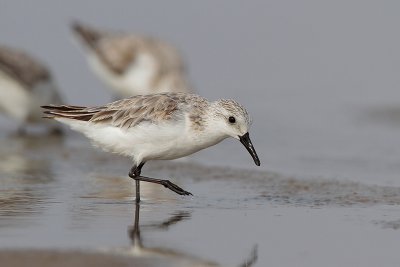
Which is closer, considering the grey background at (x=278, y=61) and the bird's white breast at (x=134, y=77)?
the grey background at (x=278, y=61)

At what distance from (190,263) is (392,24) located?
14.4m

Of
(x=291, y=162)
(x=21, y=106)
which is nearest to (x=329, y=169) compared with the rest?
(x=291, y=162)

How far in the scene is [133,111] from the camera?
8961 millimetres

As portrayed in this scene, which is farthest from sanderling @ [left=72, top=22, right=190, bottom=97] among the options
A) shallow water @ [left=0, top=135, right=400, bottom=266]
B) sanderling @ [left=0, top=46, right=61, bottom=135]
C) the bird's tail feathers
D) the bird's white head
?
the bird's white head

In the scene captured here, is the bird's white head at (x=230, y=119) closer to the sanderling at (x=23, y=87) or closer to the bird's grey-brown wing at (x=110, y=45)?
the sanderling at (x=23, y=87)

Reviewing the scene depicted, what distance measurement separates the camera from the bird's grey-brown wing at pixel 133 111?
877cm

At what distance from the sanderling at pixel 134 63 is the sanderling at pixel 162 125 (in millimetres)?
6425

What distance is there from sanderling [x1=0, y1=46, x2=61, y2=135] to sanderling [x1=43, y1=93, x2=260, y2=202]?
4.67m

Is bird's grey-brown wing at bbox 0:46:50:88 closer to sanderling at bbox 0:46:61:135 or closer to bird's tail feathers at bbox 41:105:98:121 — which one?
sanderling at bbox 0:46:61:135

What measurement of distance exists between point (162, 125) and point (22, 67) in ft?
18.9

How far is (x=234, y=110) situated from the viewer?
28.4 feet

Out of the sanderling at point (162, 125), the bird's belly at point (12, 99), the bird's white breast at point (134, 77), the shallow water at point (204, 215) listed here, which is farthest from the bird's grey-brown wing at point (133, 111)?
the bird's white breast at point (134, 77)

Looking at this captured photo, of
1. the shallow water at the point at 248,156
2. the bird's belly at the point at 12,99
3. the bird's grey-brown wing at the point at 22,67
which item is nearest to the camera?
the shallow water at the point at 248,156

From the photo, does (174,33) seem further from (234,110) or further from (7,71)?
(234,110)
